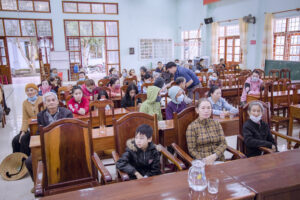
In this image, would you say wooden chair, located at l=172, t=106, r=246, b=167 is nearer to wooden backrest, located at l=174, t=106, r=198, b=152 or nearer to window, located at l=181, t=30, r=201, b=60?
wooden backrest, located at l=174, t=106, r=198, b=152

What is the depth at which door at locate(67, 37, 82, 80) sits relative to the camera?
12.3 meters

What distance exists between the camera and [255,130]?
2.59 meters

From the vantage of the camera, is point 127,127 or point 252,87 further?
point 252,87

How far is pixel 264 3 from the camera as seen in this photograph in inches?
357

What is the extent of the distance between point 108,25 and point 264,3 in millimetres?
7291

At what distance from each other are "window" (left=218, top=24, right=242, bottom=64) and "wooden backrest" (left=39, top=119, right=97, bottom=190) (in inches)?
368

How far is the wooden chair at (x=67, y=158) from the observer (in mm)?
2125

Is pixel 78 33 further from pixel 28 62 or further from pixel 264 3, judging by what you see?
pixel 264 3

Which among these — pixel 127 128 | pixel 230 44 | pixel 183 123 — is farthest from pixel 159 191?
pixel 230 44

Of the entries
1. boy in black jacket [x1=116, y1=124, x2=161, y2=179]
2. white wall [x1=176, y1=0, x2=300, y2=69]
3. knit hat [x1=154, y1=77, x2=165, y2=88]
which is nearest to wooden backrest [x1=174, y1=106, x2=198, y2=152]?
boy in black jacket [x1=116, y1=124, x2=161, y2=179]

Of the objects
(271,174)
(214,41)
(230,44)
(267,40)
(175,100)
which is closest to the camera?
(271,174)

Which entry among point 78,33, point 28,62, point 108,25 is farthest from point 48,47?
point 28,62

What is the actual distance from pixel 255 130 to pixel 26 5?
1194 centimetres

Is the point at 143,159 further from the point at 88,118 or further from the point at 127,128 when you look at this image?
the point at 88,118
